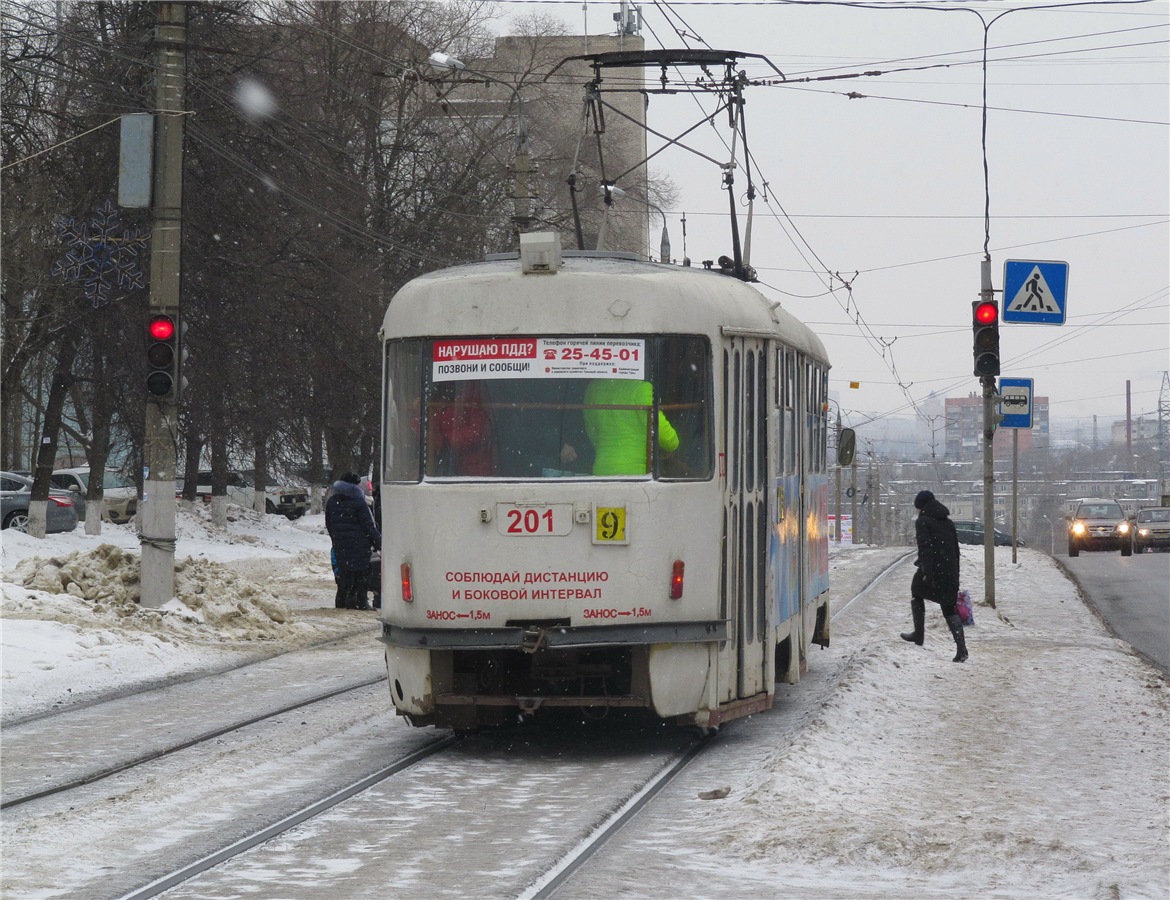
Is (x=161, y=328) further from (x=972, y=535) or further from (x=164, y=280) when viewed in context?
(x=972, y=535)

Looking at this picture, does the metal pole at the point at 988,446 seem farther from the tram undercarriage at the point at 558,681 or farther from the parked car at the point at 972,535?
the parked car at the point at 972,535

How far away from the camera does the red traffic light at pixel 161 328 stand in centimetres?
1634

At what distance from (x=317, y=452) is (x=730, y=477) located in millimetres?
29515

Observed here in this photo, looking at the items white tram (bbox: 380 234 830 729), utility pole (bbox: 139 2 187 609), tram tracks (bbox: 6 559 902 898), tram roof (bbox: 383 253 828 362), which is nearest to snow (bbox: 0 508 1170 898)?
tram tracks (bbox: 6 559 902 898)

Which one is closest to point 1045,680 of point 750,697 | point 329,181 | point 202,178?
point 750,697

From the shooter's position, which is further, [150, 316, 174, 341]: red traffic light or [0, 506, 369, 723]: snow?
[150, 316, 174, 341]: red traffic light

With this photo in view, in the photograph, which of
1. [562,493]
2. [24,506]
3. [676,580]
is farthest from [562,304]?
[24,506]

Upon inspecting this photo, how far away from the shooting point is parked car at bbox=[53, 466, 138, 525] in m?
40.7

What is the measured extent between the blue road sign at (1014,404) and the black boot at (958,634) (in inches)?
285

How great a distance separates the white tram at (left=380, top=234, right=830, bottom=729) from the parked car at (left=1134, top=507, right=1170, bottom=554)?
38.5 meters

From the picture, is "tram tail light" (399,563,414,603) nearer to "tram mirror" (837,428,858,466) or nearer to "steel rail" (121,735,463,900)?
"steel rail" (121,735,463,900)

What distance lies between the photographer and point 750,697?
1013 cm

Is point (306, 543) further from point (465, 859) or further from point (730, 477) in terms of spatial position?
point (465, 859)

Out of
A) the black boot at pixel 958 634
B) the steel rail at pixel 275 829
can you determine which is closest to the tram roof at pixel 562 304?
the steel rail at pixel 275 829
